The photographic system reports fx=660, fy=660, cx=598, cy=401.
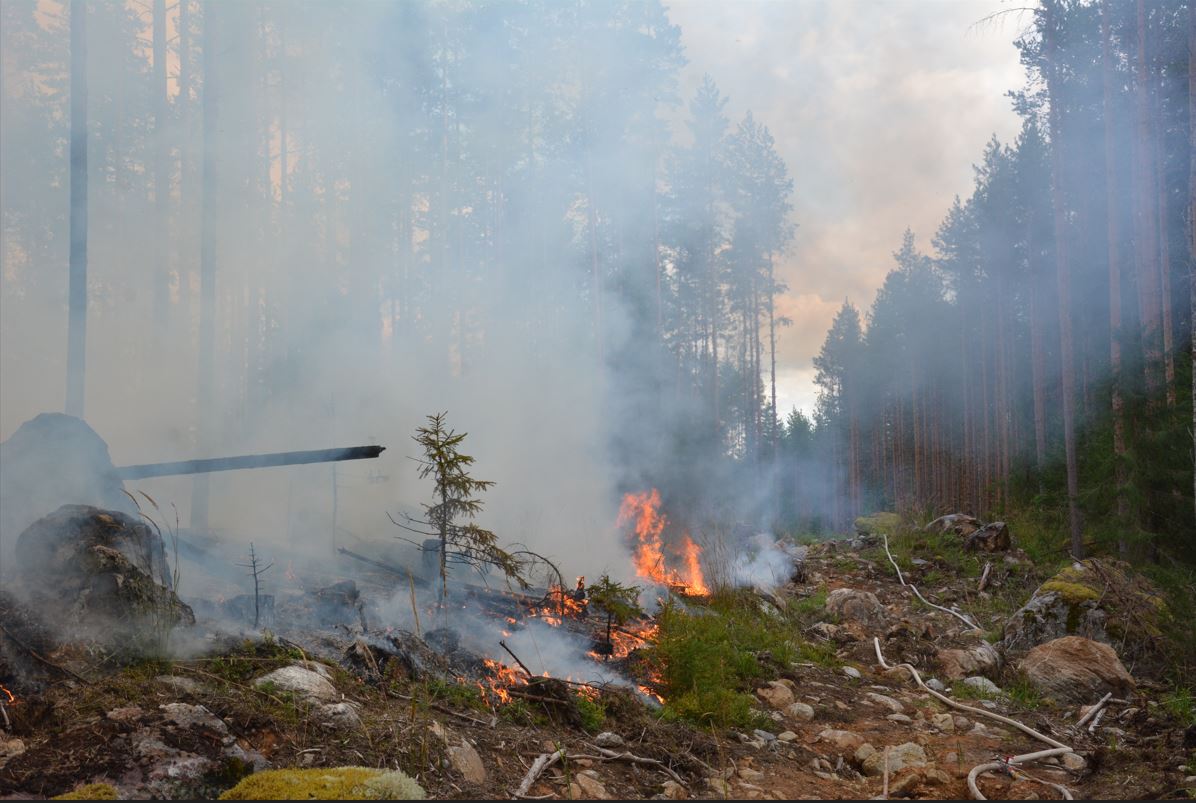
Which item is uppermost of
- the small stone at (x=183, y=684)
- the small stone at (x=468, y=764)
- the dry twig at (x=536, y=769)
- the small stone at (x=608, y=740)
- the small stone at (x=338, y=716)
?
the small stone at (x=183, y=684)

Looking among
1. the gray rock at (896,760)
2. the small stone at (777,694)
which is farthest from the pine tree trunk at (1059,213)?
the gray rock at (896,760)

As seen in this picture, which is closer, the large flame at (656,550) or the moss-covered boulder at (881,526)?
the large flame at (656,550)

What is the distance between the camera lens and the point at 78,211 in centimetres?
1105

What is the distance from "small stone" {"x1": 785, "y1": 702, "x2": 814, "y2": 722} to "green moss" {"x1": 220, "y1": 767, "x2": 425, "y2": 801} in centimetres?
426

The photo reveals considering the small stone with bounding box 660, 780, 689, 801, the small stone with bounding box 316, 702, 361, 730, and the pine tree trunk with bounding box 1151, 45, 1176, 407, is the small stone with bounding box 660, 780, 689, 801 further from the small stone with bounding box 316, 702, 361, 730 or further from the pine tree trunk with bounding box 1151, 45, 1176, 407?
the pine tree trunk with bounding box 1151, 45, 1176, 407

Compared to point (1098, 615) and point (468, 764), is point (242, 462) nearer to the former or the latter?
point (468, 764)

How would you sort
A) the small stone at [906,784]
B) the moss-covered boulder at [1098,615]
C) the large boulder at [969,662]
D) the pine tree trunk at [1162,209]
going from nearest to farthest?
the small stone at [906,784], the moss-covered boulder at [1098,615], the large boulder at [969,662], the pine tree trunk at [1162,209]

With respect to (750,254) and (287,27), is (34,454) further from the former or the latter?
(750,254)

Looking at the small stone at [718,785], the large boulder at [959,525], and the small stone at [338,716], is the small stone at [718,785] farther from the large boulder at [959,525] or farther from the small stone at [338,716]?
the large boulder at [959,525]

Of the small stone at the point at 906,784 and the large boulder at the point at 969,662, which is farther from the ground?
the small stone at the point at 906,784

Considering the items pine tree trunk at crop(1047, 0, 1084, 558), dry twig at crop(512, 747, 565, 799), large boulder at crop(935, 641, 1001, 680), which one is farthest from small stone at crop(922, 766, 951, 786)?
pine tree trunk at crop(1047, 0, 1084, 558)

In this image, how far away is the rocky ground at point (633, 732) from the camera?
3.57 metres

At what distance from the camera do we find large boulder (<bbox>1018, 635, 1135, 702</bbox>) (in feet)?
22.1

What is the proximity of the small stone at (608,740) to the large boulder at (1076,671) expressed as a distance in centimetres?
495
